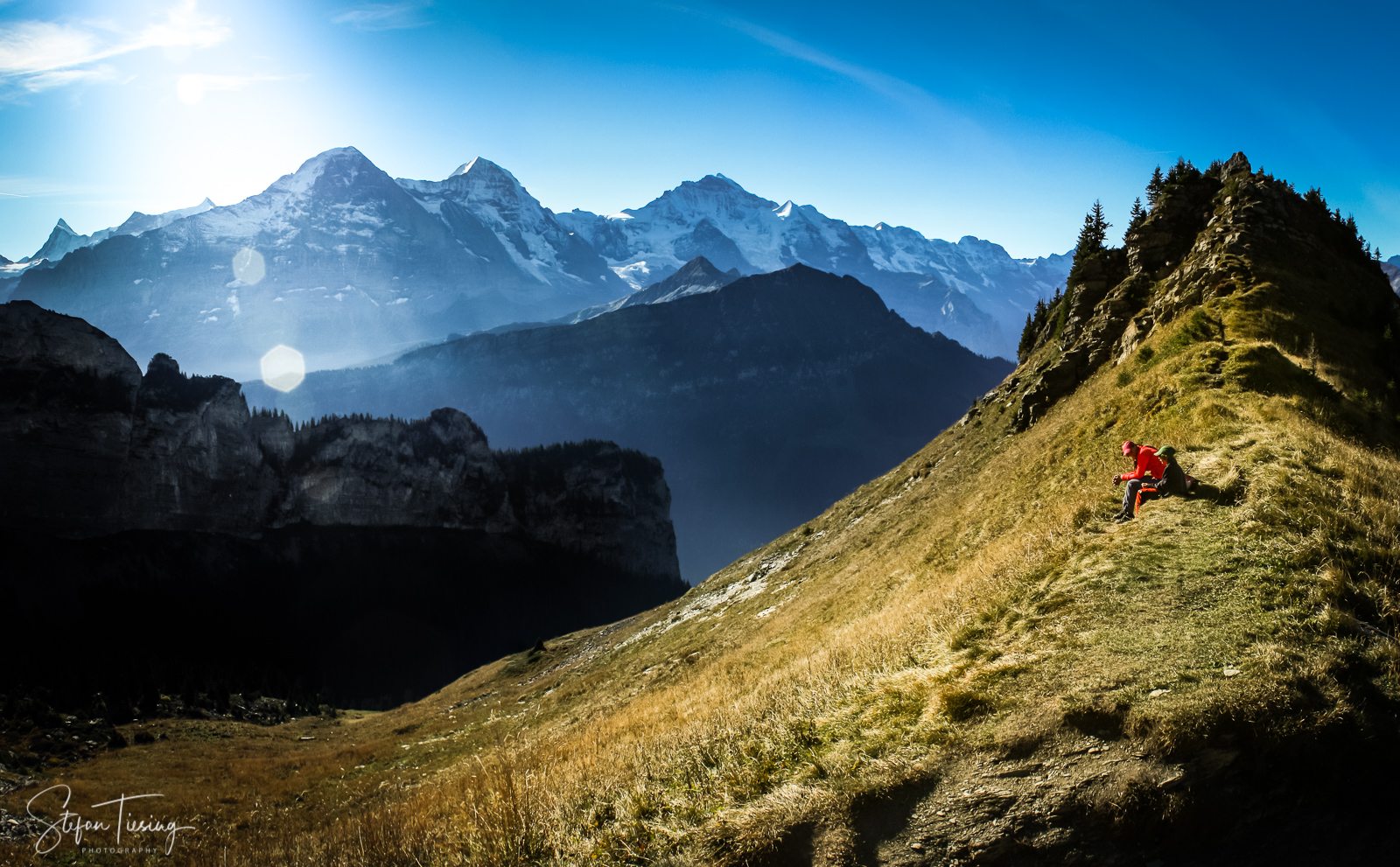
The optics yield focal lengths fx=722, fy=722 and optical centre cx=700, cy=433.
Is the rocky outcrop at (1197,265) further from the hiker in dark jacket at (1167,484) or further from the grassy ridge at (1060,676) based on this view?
the hiker in dark jacket at (1167,484)

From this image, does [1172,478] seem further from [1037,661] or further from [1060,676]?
[1060,676]

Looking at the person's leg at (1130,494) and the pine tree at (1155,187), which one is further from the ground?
the pine tree at (1155,187)

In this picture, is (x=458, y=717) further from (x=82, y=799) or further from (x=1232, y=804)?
(x=1232, y=804)

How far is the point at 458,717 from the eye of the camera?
59.8 meters

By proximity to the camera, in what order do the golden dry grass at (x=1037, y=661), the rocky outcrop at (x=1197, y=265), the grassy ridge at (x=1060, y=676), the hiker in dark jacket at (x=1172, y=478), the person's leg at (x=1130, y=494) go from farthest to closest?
1. the rocky outcrop at (x=1197, y=265)
2. the person's leg at (x=1130, y=494)
3. the hiker in dark jacket at (x=1172, y=478)
4. the golden dry grass at (x=1037, y=661)
5. the grassy ridge at (x=1060, y=676)

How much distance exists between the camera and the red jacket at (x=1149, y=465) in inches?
655

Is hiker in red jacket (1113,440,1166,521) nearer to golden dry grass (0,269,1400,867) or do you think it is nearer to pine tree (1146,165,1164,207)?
golden dry grass (0,269,1400,867)

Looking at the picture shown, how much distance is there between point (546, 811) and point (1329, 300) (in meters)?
35.0

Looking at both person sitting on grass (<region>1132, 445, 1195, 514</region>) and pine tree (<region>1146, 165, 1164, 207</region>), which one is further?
pine tree (<region>1146, 165, 1164, 207</region>)

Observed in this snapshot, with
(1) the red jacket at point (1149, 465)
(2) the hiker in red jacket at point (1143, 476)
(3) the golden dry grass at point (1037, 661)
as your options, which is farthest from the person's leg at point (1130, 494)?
(3) the golden dry grass at point (1037, 661)

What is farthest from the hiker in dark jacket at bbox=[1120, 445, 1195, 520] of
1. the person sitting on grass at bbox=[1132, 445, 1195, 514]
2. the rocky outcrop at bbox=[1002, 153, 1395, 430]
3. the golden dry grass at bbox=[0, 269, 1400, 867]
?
the rocky outcrop at bbox=[1002, 153, 1395, 430]

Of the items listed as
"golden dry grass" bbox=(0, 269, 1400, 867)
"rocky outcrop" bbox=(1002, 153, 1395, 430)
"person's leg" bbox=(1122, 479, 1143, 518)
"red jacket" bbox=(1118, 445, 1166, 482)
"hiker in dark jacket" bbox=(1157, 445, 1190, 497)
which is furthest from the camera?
"rocky outcrop" bbox=(1002, 153, 1395, 430)

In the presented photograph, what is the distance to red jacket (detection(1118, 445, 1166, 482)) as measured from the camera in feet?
54.5

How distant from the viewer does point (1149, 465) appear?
55.1 feet
